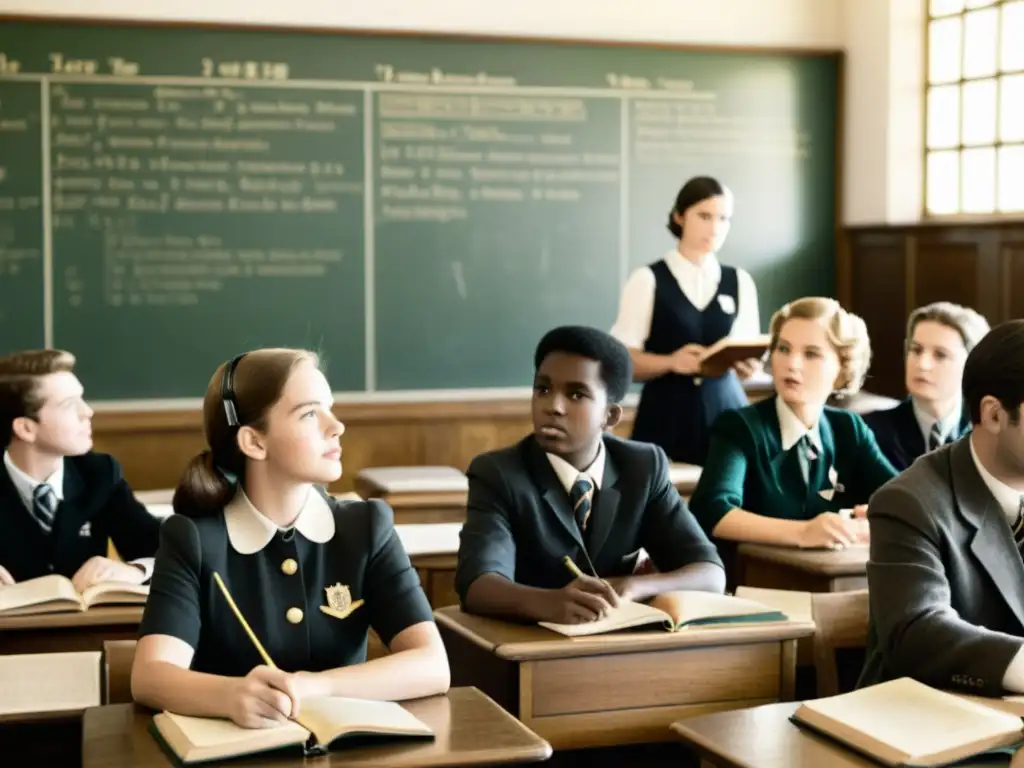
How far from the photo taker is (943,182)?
20.7ft

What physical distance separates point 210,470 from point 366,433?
12.1ft

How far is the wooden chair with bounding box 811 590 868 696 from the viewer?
2600 millimetres

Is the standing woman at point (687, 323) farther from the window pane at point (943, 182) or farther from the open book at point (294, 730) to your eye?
the open book at point (294, 730)

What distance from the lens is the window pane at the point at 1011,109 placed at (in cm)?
590

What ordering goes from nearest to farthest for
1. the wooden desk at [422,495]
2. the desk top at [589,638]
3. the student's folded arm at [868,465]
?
the desk top at [589,638]
the student's folded arm at [868,465]
the wooden desk at [422,495]

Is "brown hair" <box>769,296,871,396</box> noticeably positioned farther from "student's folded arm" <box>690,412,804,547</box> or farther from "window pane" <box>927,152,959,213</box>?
"window pane" <box>927,152,959,213</box>

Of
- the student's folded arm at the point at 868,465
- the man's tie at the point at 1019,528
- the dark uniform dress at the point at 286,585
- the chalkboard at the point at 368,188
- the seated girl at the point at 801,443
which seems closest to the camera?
the dark uniform dress at the point at 286,585

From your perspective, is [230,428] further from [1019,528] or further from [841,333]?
[841,333]

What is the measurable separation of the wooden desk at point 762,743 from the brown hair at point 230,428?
0.80 metres

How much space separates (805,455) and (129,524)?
5.47 feet

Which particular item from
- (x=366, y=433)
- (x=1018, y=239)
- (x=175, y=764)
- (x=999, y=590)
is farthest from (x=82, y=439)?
(x=1018, y=239)

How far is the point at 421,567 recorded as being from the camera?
11.8 ft

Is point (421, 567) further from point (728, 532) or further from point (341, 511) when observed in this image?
point (341, 511)

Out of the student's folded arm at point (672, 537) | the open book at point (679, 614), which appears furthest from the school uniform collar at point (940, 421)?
the open book at point (679, 614)
